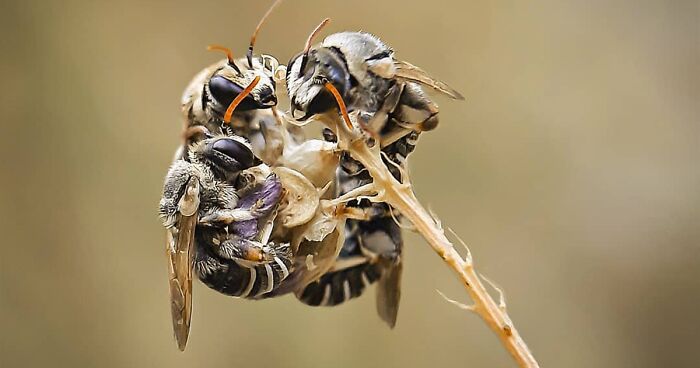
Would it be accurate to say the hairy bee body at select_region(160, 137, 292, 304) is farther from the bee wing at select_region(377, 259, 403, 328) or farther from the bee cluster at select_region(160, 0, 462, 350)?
the bee wing at select_region(377, 259, 403, 328)

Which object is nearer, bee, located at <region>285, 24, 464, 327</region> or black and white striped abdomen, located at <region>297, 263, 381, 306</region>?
bee, located at <region>285, 24, 464, 327</region>

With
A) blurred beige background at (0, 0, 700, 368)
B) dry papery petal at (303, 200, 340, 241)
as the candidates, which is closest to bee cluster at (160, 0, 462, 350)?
dry papery petal at (303, 200, 340, 241)

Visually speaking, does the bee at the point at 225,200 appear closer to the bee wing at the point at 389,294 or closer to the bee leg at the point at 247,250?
the bee leg at the point at 247,250

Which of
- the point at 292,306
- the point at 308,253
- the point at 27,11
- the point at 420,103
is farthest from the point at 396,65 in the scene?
the point at 27,11

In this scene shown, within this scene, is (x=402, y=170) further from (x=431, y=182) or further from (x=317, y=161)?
(x=431, y=182)

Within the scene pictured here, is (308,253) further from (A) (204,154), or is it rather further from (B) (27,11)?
(B) (27,11)

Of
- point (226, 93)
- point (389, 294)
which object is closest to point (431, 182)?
point (389, 294)
